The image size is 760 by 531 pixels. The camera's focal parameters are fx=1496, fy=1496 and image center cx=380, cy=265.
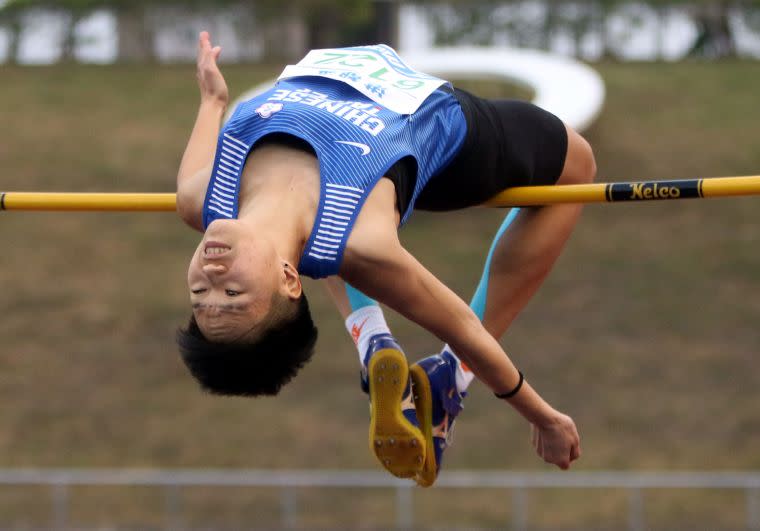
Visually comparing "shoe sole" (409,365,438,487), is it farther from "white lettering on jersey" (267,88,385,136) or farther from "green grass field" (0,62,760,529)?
"green grass field" (0,62,760,529)

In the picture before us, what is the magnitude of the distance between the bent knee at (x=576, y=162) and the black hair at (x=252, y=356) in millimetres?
1218

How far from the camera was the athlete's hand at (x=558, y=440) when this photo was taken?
15.9 feet

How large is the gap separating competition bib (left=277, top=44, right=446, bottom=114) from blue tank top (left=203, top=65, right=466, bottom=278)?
0.08ft

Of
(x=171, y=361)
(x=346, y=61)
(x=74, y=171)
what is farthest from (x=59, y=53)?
(x=346, y=61)

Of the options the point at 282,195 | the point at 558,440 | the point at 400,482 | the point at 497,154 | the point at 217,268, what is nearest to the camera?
the point at 217,268

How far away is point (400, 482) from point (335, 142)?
383 inches

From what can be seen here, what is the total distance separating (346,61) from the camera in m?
4.74

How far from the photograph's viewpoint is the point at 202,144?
4.61 meters

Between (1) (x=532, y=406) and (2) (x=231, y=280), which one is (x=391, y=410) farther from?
(2) (x=231, y=280)

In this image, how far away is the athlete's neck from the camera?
4.03m

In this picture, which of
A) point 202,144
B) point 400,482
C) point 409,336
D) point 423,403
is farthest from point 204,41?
point 409,336

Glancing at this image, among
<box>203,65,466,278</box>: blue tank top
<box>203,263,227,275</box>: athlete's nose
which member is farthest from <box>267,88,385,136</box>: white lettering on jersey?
<box>203,263,227,275</box>: athlete's nose

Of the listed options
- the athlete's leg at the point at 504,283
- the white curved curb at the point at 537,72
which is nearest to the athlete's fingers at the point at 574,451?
the athlete's leg at the point at 504,283

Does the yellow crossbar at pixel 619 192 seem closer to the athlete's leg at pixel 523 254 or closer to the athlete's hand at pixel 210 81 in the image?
the athlete's leg at pixel 523 254
